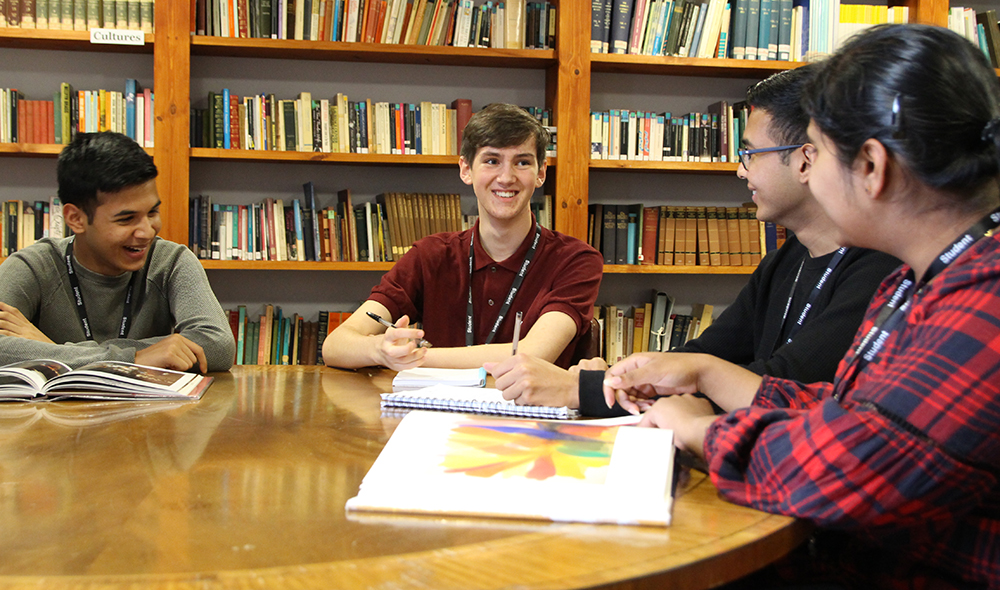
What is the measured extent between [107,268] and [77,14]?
1.61 m

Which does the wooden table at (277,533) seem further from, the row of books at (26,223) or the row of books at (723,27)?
the row of books at (723,27)

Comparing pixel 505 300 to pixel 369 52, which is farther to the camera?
pixel 369 52

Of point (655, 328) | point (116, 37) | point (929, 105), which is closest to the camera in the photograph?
point (929, 105)

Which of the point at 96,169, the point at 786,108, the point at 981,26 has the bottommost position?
the point at 96,169

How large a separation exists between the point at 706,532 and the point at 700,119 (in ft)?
10.3

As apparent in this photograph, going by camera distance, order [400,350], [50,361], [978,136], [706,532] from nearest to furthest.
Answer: [706,532], [978,136], [50,361], [400,350]

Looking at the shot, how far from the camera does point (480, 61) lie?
3.56 m

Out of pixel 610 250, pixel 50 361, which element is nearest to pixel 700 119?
pixel 610 250

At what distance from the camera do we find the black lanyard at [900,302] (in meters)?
0.90

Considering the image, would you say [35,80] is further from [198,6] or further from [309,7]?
[309,7]

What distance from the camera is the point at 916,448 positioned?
0.75 meters

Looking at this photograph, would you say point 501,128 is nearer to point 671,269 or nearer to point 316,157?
point 316,157

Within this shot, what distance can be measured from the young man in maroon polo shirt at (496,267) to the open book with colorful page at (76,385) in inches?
30.5

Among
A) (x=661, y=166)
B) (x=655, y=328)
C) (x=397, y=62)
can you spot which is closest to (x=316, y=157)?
(x=397, y=62)
